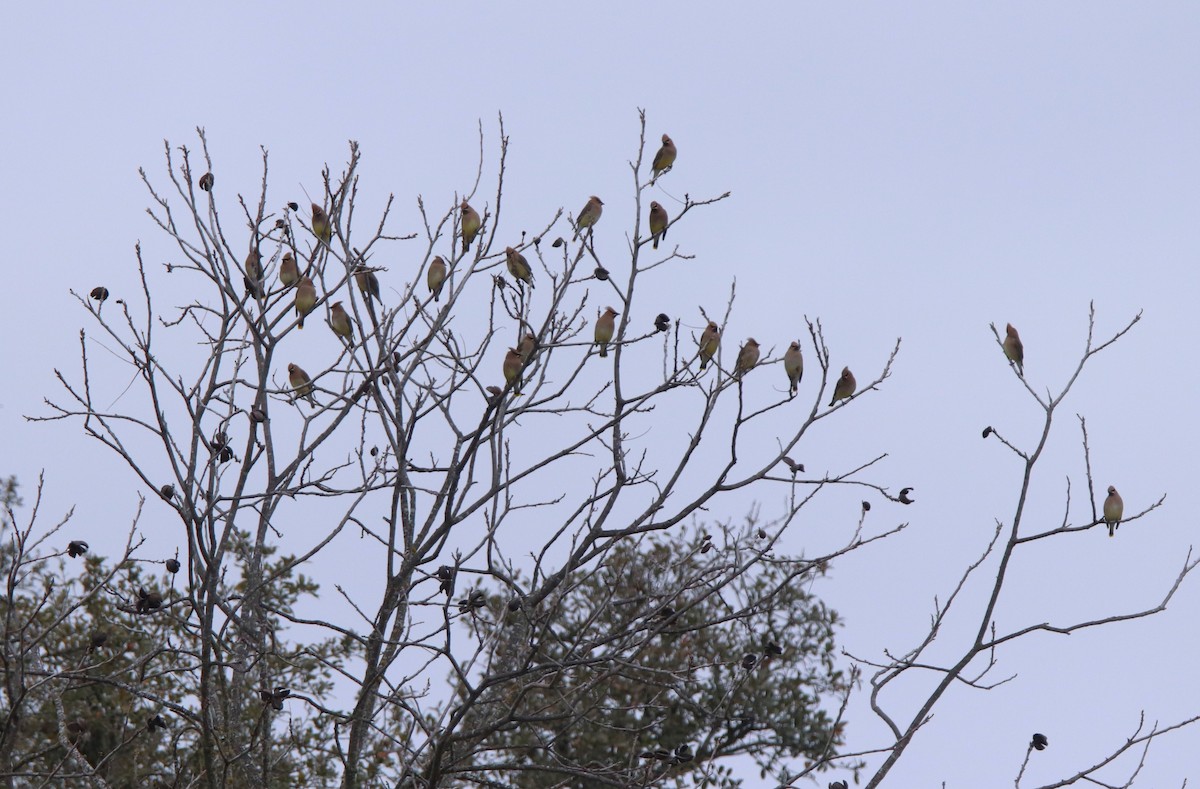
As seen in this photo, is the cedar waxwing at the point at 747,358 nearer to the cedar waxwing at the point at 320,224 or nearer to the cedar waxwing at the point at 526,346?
the cedar waxwing at the point at 526,346

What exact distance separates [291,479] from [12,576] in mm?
953

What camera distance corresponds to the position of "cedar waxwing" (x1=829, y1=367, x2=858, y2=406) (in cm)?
506

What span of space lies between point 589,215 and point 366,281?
91 centimetres

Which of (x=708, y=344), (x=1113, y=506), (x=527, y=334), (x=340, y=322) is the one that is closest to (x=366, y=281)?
(x=340, y=322)

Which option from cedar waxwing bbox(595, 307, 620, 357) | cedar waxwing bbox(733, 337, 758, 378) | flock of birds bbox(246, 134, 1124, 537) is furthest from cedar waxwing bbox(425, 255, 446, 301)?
cedar waxwing bbox(733, 337, 758, 378)

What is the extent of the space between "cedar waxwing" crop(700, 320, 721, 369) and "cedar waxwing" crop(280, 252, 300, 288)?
1.56 meters

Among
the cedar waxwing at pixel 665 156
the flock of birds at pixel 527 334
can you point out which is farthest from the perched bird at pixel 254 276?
the cedar waxwing at pixel 665 156

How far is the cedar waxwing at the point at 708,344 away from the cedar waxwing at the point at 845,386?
470 mm

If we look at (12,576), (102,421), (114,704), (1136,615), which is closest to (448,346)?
(102,421)

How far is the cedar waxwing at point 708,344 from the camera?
16.5ft

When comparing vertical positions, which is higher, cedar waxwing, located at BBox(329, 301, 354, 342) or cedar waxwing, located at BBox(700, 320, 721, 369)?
cedar waxwing, located at BBox(329, 301, 354, 342)

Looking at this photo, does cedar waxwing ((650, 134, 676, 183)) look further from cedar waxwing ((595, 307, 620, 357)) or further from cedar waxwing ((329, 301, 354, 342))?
cedar waxwing ((329, 301, 354, 342))

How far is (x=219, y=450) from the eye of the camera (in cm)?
452

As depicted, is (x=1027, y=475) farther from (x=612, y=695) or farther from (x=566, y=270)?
(x=612, y=695)
